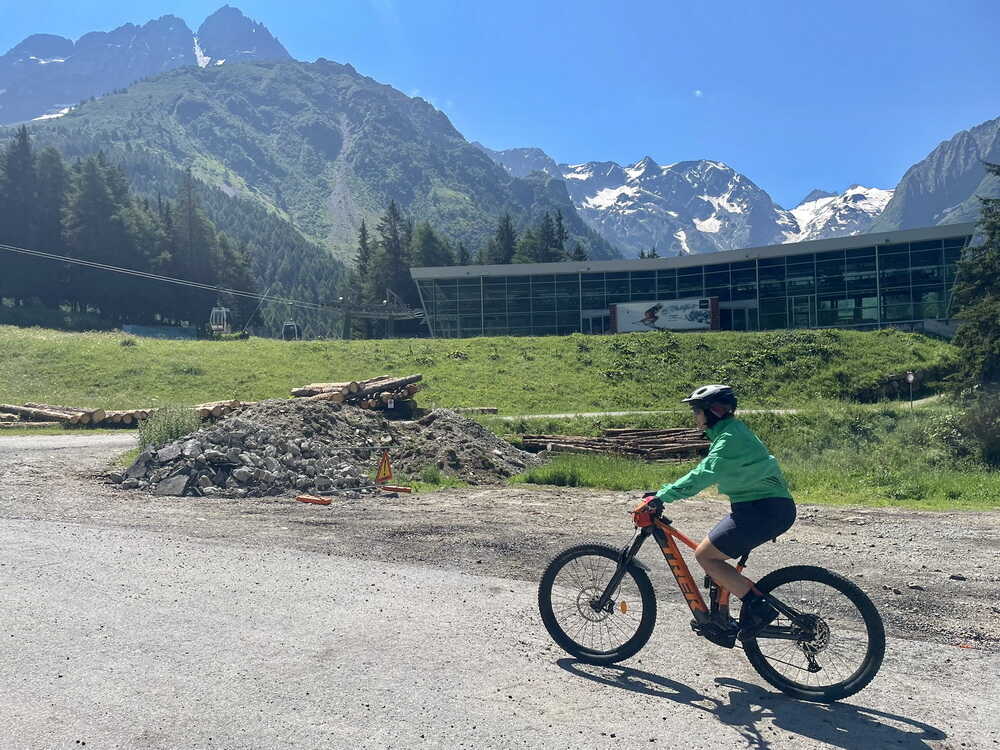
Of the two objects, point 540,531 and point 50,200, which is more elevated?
point 50,200

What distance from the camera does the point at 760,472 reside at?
5.20 meters

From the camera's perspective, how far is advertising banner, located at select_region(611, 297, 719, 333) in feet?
229

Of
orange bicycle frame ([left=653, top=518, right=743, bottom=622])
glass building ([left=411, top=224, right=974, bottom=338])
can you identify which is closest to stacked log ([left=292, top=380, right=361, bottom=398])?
orange bicycle frame ([left=653, top=518, right=743, bottom=622])

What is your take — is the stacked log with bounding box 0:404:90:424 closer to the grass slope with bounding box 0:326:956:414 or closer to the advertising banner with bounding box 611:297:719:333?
the grass slope with bounding box 0:326:956:414

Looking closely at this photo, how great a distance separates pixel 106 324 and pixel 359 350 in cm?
4285

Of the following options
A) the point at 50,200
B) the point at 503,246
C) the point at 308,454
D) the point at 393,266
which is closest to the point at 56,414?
the point at 308,454

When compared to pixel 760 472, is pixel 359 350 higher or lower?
higher

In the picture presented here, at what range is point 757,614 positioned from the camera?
5219 mm

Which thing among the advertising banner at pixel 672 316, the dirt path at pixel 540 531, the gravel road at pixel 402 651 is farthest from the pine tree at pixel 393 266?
the gravel road at pixel 402 651

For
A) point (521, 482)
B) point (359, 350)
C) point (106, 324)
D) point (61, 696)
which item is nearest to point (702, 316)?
point (359, 350)

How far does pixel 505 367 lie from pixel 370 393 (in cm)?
1708

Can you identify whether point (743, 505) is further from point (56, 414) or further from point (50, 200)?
point (50, 200)

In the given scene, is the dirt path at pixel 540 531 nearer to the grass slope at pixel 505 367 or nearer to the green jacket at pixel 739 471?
the green jacket at pixel 739 471

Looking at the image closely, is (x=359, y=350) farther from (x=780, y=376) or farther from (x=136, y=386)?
(x=780, y=376)
